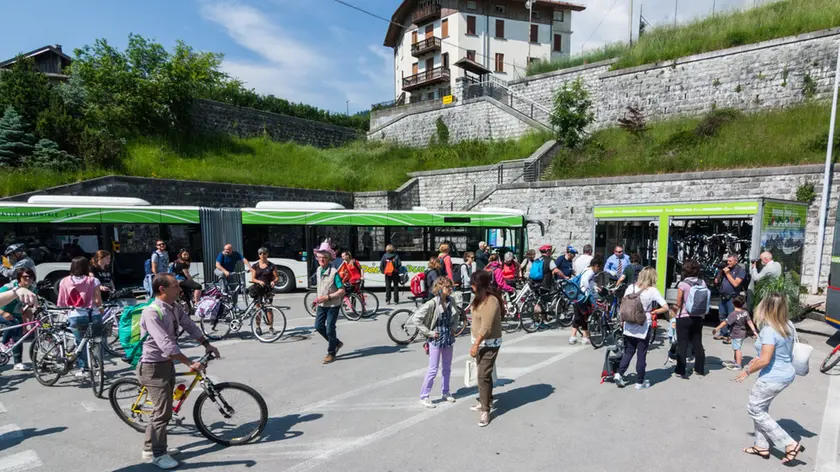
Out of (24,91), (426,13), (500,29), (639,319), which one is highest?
(426,13)

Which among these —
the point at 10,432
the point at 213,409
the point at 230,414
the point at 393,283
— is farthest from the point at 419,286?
the point at 10,432

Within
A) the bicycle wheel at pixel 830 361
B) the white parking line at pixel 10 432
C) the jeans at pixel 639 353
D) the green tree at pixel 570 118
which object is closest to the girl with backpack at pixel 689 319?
the jeans at pixel 639 353

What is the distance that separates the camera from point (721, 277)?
9016 mm

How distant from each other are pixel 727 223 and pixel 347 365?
10846mm

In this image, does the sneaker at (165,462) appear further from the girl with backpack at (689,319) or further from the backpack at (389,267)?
the backpack at (389,267)

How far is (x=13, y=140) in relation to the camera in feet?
56.6

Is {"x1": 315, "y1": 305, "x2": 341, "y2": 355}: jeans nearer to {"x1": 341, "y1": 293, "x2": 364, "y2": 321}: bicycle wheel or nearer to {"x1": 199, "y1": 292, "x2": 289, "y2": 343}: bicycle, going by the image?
{"x1": 199, "y1": 292, "x2": 289, "y2": 343}: bicycle

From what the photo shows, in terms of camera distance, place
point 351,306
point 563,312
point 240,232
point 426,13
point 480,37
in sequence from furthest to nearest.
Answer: point 426,13 → point 480,37 → point 240,232 → point 351,306 → point 563,312

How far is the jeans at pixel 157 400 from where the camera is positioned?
386 centimetres

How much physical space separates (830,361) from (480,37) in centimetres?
3924

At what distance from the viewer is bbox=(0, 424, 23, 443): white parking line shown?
14.5 feet

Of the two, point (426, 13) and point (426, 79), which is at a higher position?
point (426, 13)

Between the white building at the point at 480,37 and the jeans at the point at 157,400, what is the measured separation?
37.6 m

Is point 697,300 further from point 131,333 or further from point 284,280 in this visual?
point 284,280
